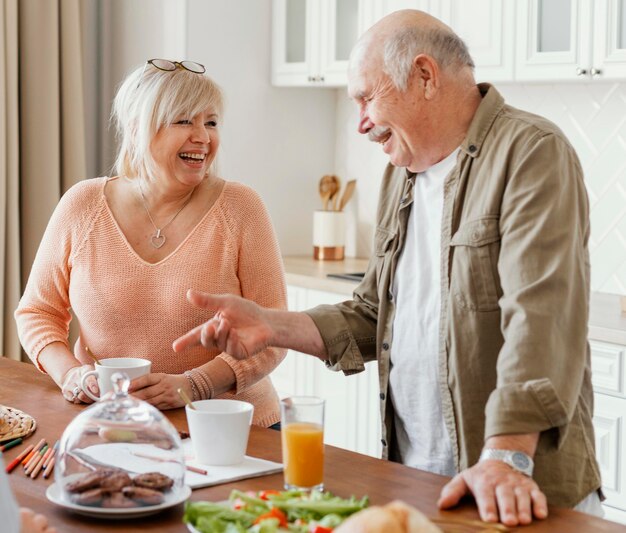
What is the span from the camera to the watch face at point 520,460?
4.67 ft

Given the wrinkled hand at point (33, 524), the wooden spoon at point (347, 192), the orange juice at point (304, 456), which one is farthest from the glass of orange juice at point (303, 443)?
the wooden spoon at point (347, 192)

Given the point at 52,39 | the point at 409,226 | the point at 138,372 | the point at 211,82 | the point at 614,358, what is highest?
the point at 52,39

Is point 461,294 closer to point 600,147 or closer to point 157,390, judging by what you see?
point 157,390

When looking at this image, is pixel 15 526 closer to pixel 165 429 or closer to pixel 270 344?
pixel 165 429

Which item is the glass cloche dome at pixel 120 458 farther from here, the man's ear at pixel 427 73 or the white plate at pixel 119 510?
the man's ear at pixel 427 73

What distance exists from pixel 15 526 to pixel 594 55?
103 inches

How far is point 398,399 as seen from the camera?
1.93 meters

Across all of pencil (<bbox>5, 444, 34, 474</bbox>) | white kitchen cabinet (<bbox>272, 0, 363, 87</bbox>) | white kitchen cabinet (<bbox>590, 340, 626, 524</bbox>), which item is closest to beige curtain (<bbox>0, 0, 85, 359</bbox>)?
white kitchen cabinet (<bbox>272, 0, 363, 87</bbox>)

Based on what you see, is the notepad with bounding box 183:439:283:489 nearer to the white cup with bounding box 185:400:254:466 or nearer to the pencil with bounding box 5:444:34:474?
the white cup with bounding box 185:400:254:466

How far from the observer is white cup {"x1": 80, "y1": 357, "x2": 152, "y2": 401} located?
1862mm

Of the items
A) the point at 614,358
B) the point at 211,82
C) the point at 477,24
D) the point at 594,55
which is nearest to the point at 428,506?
Answer: the point at 211,82

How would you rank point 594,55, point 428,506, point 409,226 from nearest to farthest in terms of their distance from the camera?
point 428,506, point 409,226, point 594,55

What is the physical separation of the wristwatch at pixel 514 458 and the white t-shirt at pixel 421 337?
0.40 meters

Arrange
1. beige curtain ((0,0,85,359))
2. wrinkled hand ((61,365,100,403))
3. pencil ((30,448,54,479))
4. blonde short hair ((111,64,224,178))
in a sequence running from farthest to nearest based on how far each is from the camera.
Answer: beige curtain ((0,0,85,359)) < blonde short hair ((111,64,224,178)) < wrinkled hand ((61,365,100,403)) < pencil ((30,448,54,479))
